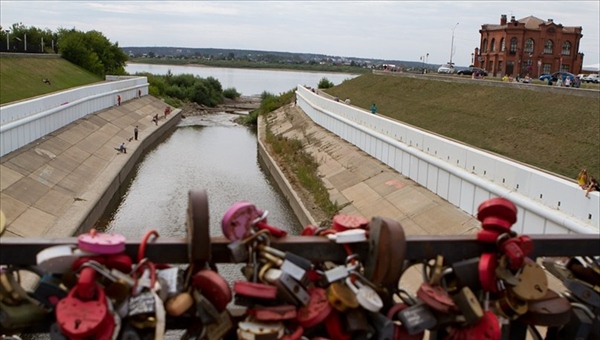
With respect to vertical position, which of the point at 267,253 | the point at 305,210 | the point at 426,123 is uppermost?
the point at 267,253

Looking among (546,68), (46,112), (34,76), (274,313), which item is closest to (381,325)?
(274,313)

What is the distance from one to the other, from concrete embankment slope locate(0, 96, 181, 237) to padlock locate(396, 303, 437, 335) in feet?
57.5

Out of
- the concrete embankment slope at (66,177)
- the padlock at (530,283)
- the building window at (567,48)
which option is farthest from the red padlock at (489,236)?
the building window at (567,48)

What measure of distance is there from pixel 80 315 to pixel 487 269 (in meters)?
1.66

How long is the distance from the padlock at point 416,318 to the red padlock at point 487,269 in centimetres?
27

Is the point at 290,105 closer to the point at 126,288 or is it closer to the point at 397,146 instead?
the point at 397,146

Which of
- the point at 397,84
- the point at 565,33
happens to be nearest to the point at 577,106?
the point at 397,84

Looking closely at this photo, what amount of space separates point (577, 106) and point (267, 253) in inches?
1235

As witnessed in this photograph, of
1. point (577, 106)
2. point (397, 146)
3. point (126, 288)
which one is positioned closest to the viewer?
point (126, 288)

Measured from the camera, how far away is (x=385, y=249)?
8.45 feet

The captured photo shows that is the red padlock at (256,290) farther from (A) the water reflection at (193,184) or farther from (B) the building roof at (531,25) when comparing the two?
(B) the building roof at (531,25)

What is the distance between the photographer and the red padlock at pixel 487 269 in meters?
2.76

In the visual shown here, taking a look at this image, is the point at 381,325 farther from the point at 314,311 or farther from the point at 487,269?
the point at 487,269

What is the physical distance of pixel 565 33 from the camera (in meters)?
66.2
